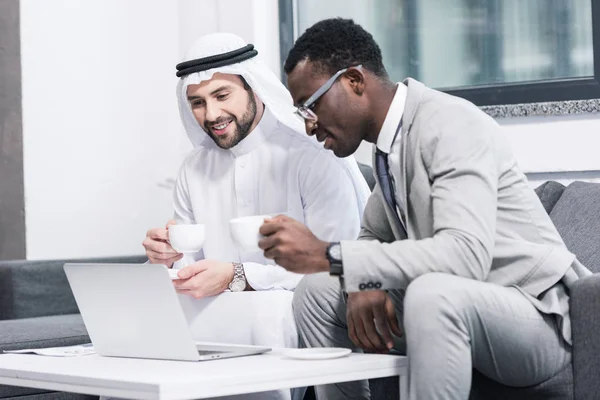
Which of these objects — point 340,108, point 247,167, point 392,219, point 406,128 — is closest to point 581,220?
point 392,219

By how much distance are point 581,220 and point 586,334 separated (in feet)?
2.21

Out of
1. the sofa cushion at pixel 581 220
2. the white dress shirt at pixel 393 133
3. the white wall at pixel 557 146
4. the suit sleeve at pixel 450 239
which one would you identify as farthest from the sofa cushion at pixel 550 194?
the suit sleeve at pixel 450 239

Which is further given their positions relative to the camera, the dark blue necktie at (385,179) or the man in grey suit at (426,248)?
the dark blue necktie at (385,179)

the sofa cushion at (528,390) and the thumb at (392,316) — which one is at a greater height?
the thumb at (392,316)

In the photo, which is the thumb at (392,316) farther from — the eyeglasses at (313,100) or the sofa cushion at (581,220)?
the sofa cushion at (581,220)

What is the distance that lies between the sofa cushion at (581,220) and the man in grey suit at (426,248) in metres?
0.37

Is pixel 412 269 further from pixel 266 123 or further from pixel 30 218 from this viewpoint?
pixel 30 218

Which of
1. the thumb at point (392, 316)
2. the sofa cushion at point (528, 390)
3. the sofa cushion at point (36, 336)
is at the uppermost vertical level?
the thumb at point (392, 316)

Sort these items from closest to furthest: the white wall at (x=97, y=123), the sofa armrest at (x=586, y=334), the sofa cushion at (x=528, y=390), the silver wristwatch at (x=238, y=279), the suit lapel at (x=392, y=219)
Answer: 1. the sofa armrest at (x=586, y=334)
2. the sofa cushion at (x=528, y=390)
3. the suit lapel at (x=392, y=219)
4. the silver wristwatch at (x=238, y=279)
5. the white wall at (x=97, y=123)

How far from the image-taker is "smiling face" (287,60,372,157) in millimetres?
2412

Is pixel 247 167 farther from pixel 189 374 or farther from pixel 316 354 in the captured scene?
pixel 189 374

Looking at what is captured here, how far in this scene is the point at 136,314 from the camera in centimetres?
223

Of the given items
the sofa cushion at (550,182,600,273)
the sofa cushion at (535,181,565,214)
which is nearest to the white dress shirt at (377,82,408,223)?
the sofa cushion at (550,182,600,273)

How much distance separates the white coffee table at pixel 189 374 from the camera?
1.83 meters
